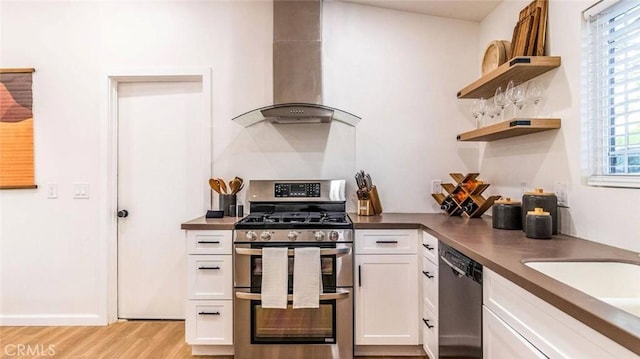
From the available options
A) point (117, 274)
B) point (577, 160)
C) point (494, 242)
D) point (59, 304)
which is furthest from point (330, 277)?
point (59, 304)

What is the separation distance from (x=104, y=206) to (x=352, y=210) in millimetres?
2003

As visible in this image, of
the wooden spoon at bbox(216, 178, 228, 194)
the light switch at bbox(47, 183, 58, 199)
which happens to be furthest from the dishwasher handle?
the light switch at bbox(47, 183, 58, 199)

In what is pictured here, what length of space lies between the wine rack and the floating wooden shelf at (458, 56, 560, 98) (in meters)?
0.65

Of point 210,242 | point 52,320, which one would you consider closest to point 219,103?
point 210,242

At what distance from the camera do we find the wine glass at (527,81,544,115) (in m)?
2.03

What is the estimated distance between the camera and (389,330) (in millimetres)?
2328

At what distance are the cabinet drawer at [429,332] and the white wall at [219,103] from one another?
928mm

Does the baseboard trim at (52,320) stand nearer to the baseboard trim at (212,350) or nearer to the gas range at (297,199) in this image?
the baseboard trim at (212,350)

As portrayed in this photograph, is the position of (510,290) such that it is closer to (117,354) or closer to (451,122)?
(451,122)

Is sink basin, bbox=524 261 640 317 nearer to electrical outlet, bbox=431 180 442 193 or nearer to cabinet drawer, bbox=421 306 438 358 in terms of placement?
cabinet drawer, bbox=421 306 438 358

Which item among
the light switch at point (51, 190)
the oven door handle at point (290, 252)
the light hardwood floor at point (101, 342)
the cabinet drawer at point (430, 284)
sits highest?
the light switch at point (51, 190)

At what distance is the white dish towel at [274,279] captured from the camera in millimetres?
2160

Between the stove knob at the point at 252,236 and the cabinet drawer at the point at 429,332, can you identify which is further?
the stove knob at the point at 252,236

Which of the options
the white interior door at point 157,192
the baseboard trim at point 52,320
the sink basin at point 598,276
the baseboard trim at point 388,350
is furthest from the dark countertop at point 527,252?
the baseboard trim at point 52,320
